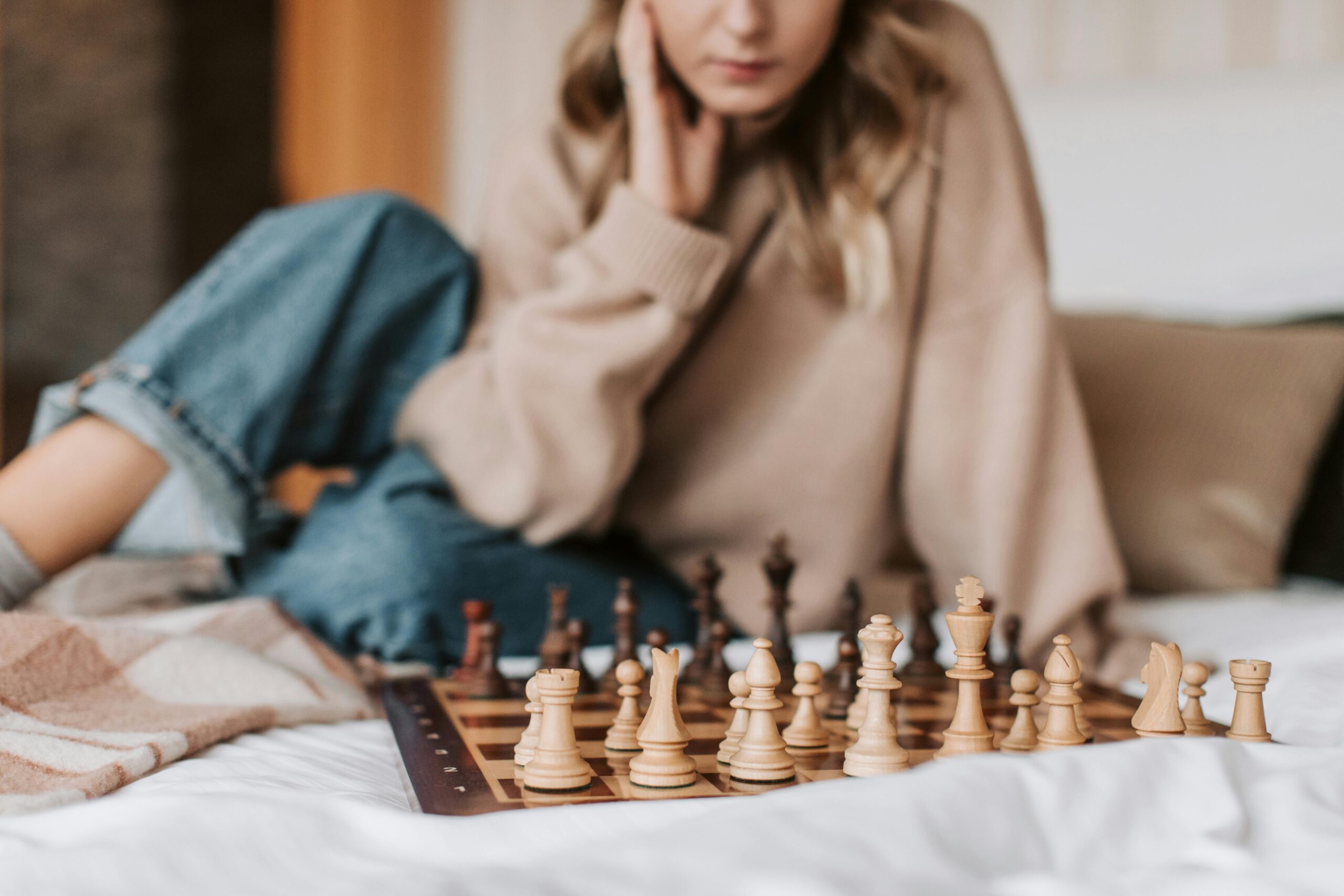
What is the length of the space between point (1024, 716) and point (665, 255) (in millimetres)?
731

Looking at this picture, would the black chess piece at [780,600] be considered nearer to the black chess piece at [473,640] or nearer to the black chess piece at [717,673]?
the black chess piece at [717,673]

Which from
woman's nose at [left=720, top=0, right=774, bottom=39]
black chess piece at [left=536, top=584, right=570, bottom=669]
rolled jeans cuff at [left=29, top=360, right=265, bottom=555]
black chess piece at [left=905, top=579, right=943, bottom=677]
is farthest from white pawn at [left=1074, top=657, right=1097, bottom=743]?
rolled jeans cuff at [left=29, top=360, right=265, bottom=555]

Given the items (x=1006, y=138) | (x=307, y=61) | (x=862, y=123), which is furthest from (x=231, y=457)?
(x=307, y=61)

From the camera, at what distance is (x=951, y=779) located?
555 millimetres

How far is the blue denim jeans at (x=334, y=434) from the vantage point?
123 centimetres

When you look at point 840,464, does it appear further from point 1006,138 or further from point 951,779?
point 951,779

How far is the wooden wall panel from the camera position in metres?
3.42

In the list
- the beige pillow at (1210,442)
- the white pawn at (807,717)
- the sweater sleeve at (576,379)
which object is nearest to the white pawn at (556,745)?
the white pawn at (807,717)

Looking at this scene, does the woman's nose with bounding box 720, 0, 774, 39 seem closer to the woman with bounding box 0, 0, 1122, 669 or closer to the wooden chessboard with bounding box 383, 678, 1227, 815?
the woman with bounding box 0, 0, 1122, 669

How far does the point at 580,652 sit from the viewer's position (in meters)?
1.03

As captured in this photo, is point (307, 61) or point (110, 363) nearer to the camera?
point (110, 363)

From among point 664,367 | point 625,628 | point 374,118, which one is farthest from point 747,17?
point 374,118

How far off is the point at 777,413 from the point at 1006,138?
0.46 m

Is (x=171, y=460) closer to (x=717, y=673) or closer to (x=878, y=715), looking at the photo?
(x=717, y=673)
